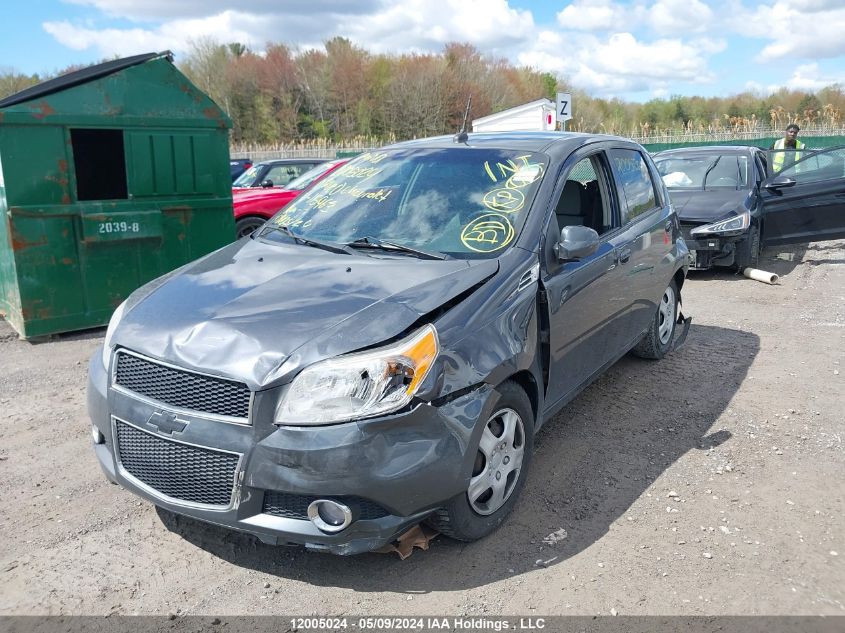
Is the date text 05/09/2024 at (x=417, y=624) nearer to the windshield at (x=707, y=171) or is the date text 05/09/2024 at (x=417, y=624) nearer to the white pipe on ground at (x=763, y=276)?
the white pipe on ground at (x=763, y=276)

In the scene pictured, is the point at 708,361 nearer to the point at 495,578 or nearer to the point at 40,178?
the point at 495,578

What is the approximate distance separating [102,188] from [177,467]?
587cm

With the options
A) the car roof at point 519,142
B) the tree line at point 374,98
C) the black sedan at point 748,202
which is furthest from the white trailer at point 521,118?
the tree line at point 374,98

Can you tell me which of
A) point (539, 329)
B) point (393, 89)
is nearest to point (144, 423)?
point (539, 329)

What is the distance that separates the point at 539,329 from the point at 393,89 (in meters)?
70.6

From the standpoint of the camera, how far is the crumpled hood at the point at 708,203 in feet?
30.3

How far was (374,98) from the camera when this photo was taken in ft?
237

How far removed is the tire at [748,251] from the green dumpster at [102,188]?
6426mm

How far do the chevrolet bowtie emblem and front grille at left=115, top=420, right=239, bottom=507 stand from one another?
0.06 metres

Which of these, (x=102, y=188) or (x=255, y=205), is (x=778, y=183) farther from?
(x=102, y=188)

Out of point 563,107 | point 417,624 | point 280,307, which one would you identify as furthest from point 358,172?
point 563,107

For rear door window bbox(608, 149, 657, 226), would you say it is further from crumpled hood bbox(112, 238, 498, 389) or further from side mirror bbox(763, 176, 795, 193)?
side mirror bbox(763, 176, 795, 193)

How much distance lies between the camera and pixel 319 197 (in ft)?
14.2

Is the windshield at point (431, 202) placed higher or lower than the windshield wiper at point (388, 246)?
higher
